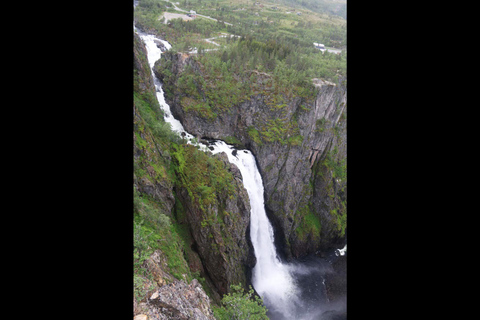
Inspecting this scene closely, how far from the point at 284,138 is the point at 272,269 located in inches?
563

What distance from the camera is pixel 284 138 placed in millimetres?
30078

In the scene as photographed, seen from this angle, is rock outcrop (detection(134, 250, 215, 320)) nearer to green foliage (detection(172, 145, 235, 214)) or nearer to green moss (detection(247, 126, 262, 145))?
green foliage (detection(172, 145, 235, 214))

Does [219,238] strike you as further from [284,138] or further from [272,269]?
[284,138]

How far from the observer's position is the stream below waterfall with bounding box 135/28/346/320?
80.6 ft

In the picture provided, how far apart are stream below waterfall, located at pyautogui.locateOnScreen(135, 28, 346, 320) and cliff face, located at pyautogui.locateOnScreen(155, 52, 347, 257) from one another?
131cm

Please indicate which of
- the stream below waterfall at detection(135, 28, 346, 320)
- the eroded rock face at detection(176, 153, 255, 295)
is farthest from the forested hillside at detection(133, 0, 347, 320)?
the stream below waterfall at detection(135, 28, 346, 320)

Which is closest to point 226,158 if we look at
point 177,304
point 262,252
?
point 262,252
